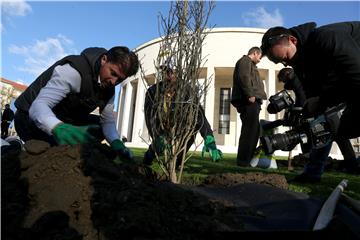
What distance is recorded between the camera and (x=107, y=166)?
2045 mm

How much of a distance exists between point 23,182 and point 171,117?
1.77 m

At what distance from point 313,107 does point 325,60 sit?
0.52 meters

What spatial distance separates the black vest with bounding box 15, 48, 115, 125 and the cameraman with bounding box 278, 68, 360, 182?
2.62 meters

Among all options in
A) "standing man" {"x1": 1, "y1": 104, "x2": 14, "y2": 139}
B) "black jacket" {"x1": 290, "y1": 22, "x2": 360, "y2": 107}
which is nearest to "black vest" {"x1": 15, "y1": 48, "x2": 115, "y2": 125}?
"black jacket" {"x1": 290, "y1": 22, "x2": 360, "y2": 107}

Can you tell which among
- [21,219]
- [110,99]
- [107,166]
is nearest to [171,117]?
Answer: [110,99]

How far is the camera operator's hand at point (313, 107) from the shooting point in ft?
9.96

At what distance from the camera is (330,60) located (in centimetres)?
266

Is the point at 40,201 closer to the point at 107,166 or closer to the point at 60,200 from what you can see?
the point at 60,200

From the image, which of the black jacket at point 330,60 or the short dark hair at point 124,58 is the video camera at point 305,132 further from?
the short dark hair at point 124,58

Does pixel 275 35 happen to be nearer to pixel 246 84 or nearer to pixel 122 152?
pixel 122 152

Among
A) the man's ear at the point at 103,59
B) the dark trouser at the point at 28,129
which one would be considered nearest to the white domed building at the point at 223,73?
the dark trouser at the point at 28,129

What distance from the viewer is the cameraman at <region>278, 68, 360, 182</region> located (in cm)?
425

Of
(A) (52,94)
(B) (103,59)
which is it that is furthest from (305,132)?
(A) (52,94)

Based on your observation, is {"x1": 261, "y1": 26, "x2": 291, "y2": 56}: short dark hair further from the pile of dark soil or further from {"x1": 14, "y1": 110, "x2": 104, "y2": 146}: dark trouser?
{"x1": 14, "y1": 110, "x2": 104, "y2": 146}: dark trouser
